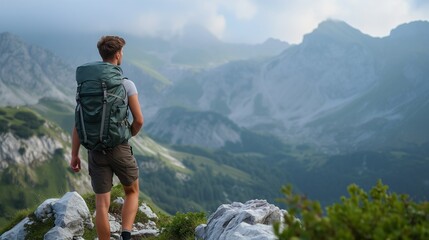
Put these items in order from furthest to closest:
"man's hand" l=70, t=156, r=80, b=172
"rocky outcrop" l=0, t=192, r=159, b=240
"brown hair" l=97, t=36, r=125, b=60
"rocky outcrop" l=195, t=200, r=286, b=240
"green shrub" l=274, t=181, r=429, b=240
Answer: "rocky outcrop" l=0, t=192, r=159, b=240 → "man's hand" l=70, t=156, r=80, b=172 → "rocky outcrop" l=195, t=200, r=286, b=240 → "brown hair" l=97, t=36, r=125, b=60 → "green shrub" l=274, t=181, r=429, b=240

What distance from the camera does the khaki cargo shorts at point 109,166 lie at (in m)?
8.99

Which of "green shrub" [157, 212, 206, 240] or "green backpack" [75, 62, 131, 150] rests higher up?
"green backpack" [75, 62, 131, 150]

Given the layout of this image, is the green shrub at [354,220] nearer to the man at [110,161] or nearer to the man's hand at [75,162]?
the man at [110,161]

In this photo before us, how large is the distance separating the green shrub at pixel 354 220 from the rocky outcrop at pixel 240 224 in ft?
15.7

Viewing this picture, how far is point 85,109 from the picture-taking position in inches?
336

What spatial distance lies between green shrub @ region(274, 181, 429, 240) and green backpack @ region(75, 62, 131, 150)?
16.9ft

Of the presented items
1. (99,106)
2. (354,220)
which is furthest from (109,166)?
(354,220)

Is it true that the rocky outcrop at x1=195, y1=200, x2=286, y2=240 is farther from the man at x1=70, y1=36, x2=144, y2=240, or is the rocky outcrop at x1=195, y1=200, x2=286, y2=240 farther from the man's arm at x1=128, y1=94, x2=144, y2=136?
the man's arm at x1=128, y1=94, x2=144, y2=136

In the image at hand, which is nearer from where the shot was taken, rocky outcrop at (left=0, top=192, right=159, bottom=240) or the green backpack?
the green backpack

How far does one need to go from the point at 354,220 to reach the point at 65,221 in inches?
447

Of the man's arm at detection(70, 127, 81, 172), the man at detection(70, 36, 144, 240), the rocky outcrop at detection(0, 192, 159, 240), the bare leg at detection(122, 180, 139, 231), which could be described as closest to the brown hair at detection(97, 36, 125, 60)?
the man at detection(70, 36, 144, 240)

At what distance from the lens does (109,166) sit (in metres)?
9.20

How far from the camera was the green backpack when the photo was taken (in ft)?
27.7

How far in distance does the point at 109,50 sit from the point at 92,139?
207 cm
